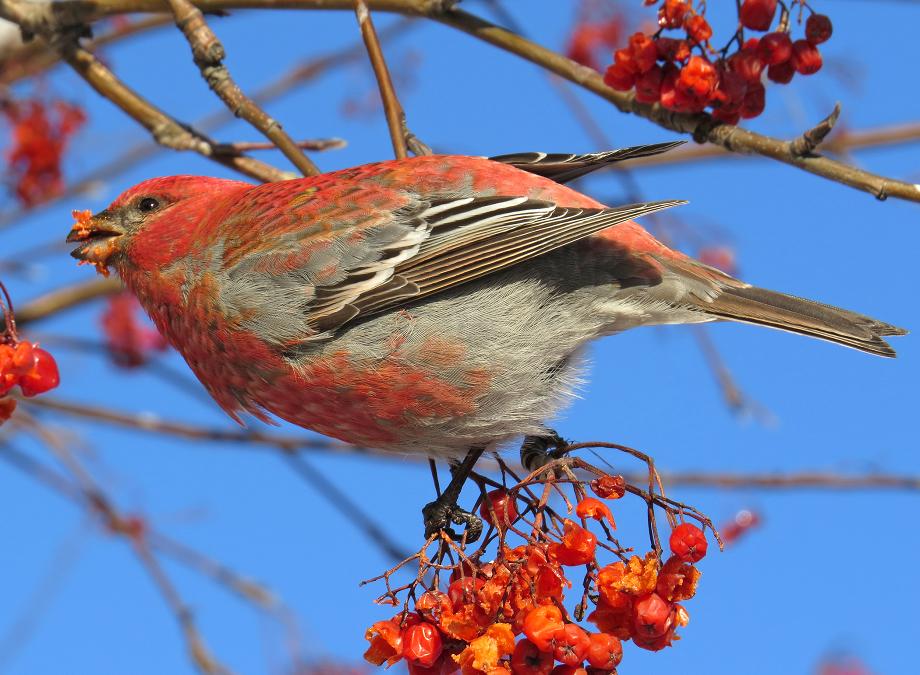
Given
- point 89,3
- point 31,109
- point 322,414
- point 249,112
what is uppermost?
point 31,109

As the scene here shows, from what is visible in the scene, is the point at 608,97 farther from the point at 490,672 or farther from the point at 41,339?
the point at 41,339

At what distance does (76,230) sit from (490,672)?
2196 mm

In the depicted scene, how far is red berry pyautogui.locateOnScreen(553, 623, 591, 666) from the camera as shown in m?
2.49

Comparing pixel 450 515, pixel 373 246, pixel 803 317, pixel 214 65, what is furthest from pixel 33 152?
pixel 803 317

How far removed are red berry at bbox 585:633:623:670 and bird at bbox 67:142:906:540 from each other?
3.13 ft

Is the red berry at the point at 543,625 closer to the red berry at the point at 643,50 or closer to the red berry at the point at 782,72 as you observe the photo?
the red berry at the point at 643,50

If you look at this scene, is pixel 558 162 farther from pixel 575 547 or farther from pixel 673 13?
pixel 575 547

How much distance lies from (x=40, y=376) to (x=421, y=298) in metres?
1.17

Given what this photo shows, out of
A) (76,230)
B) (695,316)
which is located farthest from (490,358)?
(76,230)

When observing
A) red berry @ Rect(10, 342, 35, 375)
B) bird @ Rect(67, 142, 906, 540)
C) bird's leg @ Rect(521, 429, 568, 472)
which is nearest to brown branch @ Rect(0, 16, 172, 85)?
bird @ Rect(67, 142, 906, 540)

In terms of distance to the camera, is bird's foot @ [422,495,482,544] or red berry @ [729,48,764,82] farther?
red berry @ [729,48,764,82]

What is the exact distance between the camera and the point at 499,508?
2.94 m

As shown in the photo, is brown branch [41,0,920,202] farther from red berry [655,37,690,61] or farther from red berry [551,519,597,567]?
red berry [551,519,597,567]

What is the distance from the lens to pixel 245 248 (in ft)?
12.0
